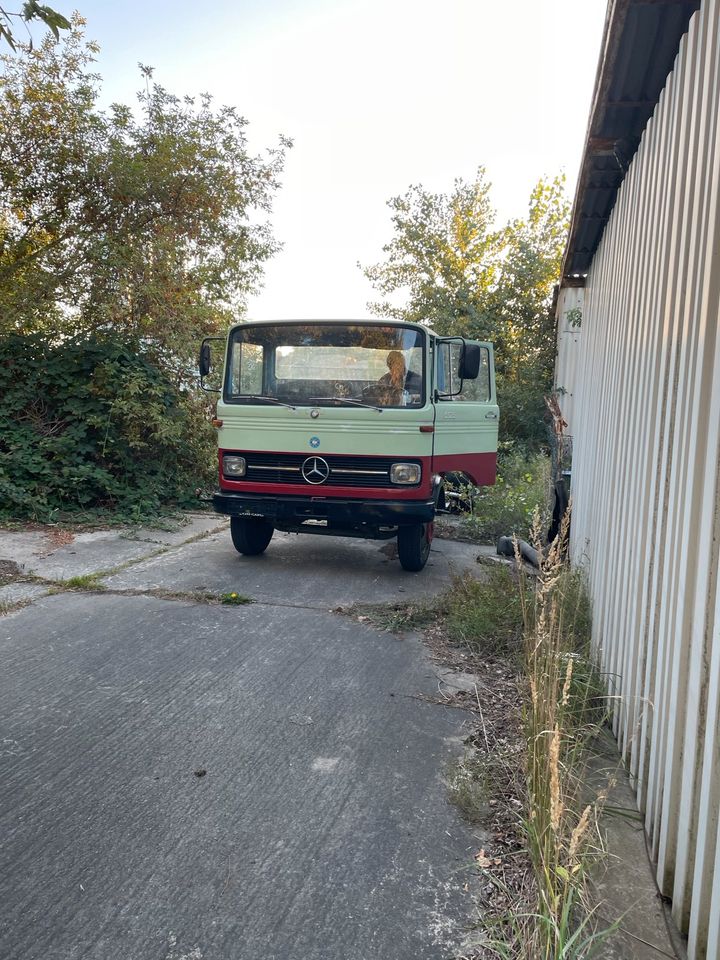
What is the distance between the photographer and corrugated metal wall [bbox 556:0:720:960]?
2.02 meters

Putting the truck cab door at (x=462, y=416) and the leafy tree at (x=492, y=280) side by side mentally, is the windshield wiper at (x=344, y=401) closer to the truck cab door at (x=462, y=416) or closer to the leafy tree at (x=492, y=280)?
the truck cab door at (x=462, y=416)

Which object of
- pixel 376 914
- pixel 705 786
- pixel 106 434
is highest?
pixel 106 434

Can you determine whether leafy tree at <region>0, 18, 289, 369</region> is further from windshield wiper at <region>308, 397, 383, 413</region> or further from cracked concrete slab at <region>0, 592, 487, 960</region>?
cracked concrete slab at <region>0, 592, 487, 960</region>

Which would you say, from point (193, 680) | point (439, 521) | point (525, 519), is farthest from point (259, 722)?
point (439, 521)

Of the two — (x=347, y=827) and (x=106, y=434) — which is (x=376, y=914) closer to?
(x=347, y=827)

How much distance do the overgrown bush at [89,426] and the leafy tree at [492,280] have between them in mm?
8260

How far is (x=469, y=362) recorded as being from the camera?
638cm

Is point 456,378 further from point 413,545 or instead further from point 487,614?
point 487,614

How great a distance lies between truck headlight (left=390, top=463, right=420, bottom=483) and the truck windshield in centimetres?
51

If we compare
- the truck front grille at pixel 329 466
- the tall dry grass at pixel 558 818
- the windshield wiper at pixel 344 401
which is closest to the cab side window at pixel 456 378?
the windshield wiper at pixel 344 401

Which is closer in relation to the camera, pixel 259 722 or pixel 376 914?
pixel 376 914

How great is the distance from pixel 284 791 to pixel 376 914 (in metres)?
0.77

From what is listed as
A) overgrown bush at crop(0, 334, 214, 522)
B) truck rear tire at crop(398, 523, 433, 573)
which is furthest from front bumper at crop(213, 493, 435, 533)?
overgrown bush at crop(0, 334, 214, 522)

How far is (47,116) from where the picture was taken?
9.75m
